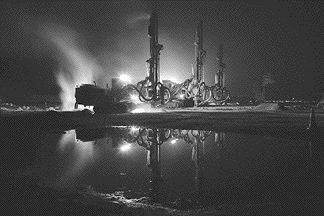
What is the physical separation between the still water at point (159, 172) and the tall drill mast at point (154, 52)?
770 inches

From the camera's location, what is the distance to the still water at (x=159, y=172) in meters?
5.01

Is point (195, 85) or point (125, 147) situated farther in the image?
point (195, 85)

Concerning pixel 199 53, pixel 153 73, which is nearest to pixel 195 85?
pixel 199 53

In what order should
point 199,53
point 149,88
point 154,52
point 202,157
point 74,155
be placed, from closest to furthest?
A: 1. point 202,157
2. point 74,155
3. point 154,52
4. point 149,88
5. point 199,53

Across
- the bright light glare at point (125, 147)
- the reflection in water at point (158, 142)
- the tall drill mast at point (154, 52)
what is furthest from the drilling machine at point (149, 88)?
the bright light glare at point (125, 147)

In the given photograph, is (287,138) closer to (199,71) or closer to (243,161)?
(243,161)

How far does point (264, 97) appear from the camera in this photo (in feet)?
192

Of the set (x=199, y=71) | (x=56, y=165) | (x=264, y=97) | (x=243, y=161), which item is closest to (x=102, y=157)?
(x=56, y=165)

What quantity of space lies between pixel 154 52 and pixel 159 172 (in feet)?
80.9

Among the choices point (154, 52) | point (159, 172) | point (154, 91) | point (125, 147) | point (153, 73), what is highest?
point (154, 52)

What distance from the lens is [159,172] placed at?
693 cm

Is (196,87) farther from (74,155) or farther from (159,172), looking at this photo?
(159,172)

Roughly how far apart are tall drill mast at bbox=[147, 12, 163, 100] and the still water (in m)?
19.5

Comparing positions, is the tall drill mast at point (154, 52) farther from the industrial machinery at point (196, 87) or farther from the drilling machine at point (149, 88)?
the industrial machinery at point (196, 87)
